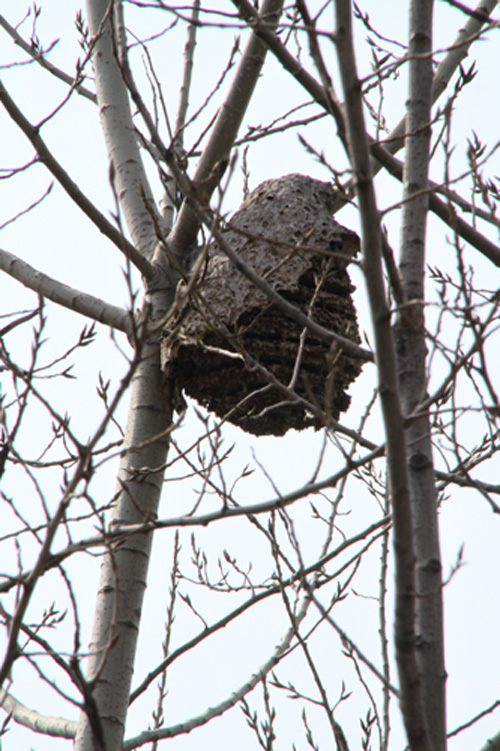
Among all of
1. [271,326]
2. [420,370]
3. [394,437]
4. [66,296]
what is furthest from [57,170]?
[394,437]

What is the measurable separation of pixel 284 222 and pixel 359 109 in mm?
1801

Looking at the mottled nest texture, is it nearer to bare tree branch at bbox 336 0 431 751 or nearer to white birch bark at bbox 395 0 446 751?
white birch bark at bbox 395 0 446 751

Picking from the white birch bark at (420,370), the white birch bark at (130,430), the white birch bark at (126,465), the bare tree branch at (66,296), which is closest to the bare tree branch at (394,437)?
the white birch bark at (420,370)

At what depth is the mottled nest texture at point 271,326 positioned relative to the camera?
105 inches

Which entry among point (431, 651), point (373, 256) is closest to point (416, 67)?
point (373, 256)

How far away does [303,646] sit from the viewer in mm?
2135

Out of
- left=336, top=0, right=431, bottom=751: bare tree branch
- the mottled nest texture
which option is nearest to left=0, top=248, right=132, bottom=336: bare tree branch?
the mottled nest texture

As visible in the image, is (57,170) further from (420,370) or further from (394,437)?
(394,437)

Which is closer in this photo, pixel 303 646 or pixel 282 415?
pixel 303 646

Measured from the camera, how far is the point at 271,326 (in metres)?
2.68

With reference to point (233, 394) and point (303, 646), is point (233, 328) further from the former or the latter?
point (303, 646)

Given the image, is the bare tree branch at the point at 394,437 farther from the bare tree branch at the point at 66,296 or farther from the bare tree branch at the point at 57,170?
the bare tree branch at the point at 66,296

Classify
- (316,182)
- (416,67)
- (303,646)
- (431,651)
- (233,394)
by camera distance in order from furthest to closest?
1. (316,182)
2. (233,394)
3. (303,646)
4. (416,67)
5. (431,651)

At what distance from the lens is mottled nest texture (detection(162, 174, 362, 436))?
2.67 m
